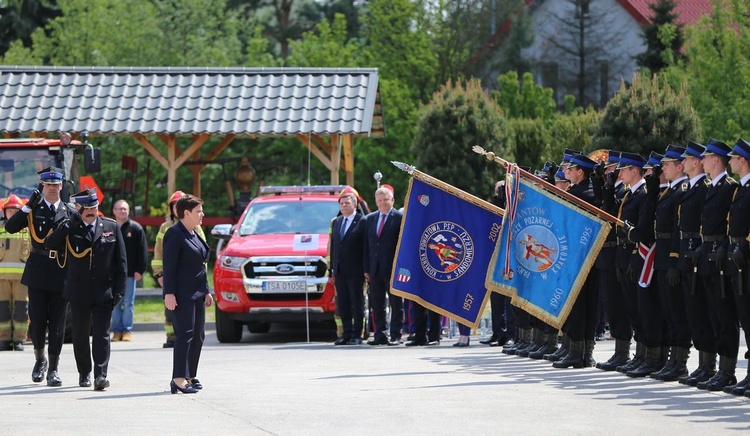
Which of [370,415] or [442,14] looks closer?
[370,415]

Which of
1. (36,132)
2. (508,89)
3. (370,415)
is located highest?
Result: (508,89)

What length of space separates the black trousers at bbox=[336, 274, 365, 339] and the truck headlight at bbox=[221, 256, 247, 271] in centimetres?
152

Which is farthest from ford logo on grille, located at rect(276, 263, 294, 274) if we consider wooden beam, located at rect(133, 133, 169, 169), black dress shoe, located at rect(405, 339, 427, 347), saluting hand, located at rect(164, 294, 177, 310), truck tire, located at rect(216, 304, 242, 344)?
wooden beam, located at rect(133, 133, 169, 169)

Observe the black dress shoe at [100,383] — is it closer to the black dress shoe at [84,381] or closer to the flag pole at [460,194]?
the black dress shoe at [84,381]

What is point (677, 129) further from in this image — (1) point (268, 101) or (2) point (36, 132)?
(2) point (36, 132)

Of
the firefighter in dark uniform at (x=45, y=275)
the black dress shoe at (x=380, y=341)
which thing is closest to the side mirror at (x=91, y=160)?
the black dress shoe at (x=380, y=341)

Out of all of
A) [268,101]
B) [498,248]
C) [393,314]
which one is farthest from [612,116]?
[498,248]

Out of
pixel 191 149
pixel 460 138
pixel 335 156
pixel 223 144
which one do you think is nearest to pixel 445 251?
pixel 335 156

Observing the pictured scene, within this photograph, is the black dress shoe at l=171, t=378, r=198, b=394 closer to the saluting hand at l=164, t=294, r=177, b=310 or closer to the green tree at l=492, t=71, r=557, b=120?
the saluting hand at l=164, t=294, r=177, b=310

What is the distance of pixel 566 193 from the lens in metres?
15.0

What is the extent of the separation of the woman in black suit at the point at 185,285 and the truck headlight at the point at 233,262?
742 centimetres

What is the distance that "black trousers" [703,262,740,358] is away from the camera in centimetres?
1249

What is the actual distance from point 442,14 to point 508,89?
17.2ft

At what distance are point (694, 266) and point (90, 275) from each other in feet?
18.0
